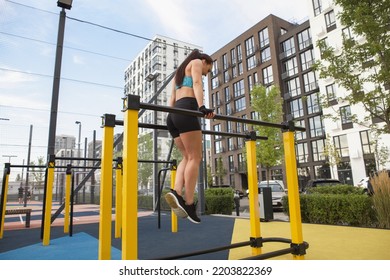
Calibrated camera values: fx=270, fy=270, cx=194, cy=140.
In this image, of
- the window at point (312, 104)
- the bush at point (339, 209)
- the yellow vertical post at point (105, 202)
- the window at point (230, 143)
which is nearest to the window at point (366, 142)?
the window at point (312, 104)

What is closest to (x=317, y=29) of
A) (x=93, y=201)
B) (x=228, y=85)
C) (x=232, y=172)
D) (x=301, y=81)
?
(x=301, y=81)

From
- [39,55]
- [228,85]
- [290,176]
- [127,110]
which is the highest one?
[228,85]

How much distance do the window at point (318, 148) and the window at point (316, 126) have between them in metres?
0.69

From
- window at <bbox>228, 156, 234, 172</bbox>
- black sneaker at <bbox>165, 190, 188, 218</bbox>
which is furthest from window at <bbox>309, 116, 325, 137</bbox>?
black sneaker at <bbox>165, 190, 188, 218</bbox>

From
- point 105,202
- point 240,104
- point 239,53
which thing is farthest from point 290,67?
point 105,202

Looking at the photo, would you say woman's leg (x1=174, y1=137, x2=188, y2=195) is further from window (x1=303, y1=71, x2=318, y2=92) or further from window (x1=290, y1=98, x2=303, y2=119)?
window (x1=290, y1=98, x2=303, y2=119)

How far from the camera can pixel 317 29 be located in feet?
81.4

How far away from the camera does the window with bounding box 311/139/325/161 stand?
2522 cm

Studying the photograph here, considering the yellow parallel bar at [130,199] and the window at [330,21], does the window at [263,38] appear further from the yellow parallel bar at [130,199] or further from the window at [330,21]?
the yellow parallel bar at [130,199]

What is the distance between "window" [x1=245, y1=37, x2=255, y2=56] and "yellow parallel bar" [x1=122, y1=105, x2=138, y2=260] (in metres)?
32.7

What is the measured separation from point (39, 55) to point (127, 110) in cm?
673

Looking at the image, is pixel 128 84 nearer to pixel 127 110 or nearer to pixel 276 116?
pixel 127 110

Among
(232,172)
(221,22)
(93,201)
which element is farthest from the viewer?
(232,172)
